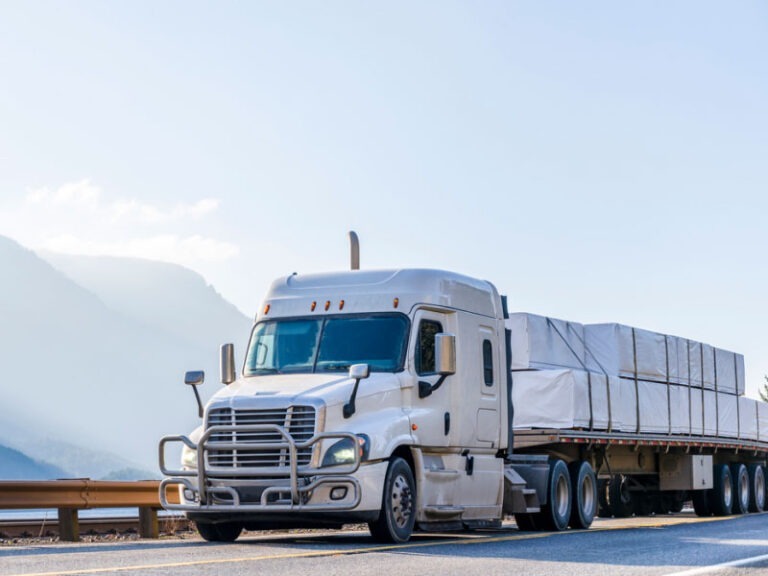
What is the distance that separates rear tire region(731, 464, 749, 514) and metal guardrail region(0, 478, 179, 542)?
14.3m

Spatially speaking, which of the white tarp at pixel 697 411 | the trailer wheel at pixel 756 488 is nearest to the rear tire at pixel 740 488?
the trailer wheel at pixel 756 488

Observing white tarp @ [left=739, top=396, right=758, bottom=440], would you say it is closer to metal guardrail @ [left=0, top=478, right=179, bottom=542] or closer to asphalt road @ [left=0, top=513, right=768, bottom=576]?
asphalt road @ [left=0, top=513, right=768, bottom=576]

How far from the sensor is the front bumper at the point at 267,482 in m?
12.8

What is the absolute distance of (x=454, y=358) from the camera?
46.6 feet

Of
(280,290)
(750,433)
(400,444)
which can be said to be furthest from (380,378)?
(750,433)

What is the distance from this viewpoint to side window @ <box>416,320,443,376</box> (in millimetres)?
14359

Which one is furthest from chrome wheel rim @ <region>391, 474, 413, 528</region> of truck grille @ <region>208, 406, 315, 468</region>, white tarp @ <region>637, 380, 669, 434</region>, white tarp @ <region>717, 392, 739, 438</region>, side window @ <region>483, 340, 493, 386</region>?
white tarp @ <region>717, 392, 739, 438</region>

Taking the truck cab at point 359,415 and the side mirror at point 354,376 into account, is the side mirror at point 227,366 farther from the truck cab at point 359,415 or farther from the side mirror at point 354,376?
the side mirror at point 354,376

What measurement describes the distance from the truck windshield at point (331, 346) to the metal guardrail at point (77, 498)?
8.53 ft

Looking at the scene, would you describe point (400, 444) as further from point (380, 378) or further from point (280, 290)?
point (280, 290)

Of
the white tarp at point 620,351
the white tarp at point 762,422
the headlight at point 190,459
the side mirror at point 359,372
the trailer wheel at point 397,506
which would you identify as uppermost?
the white tarp at point 620,351

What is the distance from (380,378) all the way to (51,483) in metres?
4.07

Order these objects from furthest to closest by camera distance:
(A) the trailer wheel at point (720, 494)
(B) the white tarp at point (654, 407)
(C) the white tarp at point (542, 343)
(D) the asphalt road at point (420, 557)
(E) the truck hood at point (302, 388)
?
(A) the trailer wheel at point (720, 494)
(B) the white tarp at point (654, 407)
(C) the white tarp at point (542, 343)
(E) the truck hood at point (302, 388)
(D) the asphalt road at point (420, 557)

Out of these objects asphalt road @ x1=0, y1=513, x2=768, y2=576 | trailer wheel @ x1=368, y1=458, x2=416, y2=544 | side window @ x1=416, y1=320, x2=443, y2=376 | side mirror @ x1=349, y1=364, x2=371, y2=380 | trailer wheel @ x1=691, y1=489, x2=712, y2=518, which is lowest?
trailer wheel @ x1=691, y1=489, x2=712, y2=518
